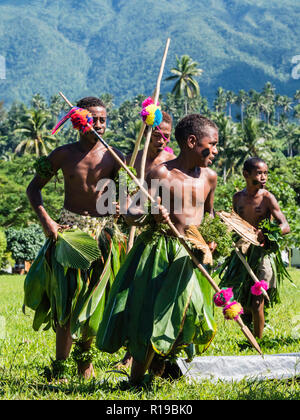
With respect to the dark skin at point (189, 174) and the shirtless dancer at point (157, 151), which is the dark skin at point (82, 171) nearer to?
the dark skin at point (189, 174)

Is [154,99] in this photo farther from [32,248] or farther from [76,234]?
[32,248]

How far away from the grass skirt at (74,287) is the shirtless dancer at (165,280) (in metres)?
0.56

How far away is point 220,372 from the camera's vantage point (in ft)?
15.2

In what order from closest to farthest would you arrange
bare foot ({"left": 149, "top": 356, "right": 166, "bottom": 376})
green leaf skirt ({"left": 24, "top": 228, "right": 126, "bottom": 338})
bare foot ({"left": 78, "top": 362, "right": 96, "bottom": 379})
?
bare foot ({"left": 149, "top": 356, "right": 166, "bottom": 376}) < green leaf skirt ({"left": 24, "top": 228, "right": 126, "bottom": 338}) < bare foot ({"left": 78, "top": 362, "right": 96, "bottom": 379})

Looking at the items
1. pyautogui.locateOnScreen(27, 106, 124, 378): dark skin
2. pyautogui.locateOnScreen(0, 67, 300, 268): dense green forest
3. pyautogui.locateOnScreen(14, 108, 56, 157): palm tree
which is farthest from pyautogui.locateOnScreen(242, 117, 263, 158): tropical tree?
pyautogui.locateOnScreen(27, 106, 124, 378): dark skin

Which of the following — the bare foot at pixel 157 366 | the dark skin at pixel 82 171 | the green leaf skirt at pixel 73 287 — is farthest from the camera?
the dark skin at pixel 82 171

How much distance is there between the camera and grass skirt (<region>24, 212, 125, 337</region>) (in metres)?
4.41

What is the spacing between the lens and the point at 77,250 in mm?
4422

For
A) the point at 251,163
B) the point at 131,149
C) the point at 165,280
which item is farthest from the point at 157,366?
the point at 131,149

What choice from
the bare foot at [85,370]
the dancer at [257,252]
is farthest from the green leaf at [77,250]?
the dancer at [257,252]

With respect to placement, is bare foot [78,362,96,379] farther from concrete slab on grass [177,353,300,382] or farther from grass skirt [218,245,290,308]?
grass skirt [218,245,290,308]

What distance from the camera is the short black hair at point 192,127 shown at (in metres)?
4.02

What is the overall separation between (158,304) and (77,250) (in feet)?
3.30
